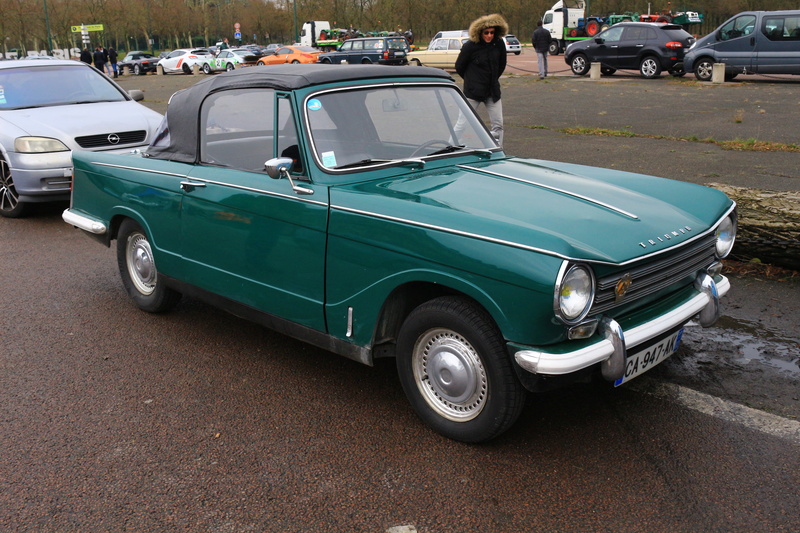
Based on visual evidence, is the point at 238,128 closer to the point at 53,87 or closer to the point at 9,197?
the point at 9,197

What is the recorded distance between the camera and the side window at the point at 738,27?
20.6 meters

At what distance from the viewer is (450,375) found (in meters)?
3.61

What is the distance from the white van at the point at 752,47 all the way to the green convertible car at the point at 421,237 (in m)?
18.8

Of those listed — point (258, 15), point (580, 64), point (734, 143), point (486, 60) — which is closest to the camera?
point (486, 60)

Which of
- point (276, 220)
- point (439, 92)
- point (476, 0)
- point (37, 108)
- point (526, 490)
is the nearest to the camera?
point (526, 490)

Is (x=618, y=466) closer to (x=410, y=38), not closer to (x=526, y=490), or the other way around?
(x=526, y=490)

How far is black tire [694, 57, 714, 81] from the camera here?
71.3 ft

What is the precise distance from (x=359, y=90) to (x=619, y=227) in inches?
71.9

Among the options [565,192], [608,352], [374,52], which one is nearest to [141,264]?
[565,192]

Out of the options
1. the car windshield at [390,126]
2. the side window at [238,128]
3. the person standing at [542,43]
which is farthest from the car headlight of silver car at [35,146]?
the person standing at [542,43]

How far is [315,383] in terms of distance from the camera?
4449 millimetres

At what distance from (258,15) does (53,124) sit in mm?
99527

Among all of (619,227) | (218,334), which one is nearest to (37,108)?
(218,334)

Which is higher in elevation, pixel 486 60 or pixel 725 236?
pixel 486 60
